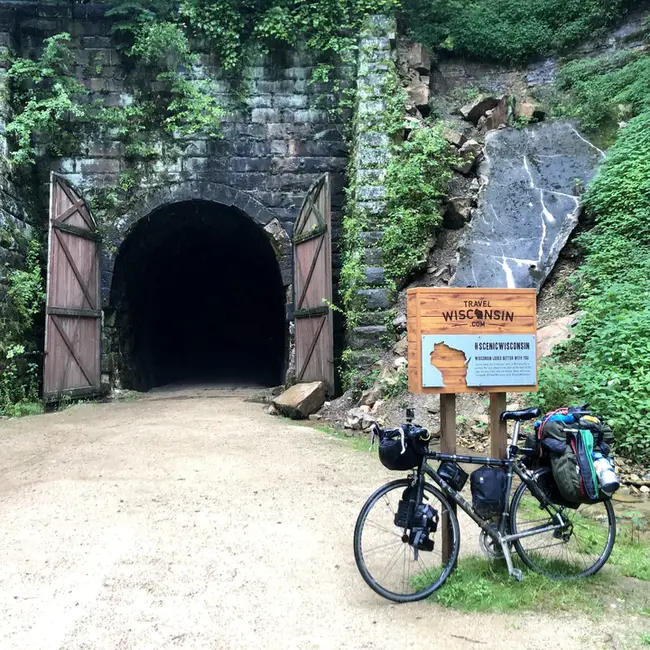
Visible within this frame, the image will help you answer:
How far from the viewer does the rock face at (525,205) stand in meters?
7.14

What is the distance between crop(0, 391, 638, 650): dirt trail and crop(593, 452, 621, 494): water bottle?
57 centimetres

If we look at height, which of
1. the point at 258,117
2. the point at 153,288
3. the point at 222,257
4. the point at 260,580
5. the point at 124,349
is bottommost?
the point at 260,580

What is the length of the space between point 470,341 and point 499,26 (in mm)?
8950

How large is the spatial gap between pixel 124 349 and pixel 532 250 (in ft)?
22.4

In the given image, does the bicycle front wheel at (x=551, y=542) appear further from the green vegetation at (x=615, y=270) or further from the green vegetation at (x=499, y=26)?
the green vegetation at (x=499, y=26)

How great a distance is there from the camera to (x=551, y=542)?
116 inches

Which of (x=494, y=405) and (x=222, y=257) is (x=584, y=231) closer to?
(x=494, y=405)

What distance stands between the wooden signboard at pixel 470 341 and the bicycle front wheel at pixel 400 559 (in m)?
0.57

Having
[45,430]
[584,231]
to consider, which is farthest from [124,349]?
[584,231]

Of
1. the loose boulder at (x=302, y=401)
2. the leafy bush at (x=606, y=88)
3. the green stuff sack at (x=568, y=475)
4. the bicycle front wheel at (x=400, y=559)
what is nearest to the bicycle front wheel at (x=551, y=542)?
the green stuff sack at (x=568, y=475)

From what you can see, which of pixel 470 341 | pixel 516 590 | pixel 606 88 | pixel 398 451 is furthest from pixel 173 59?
pixel 516 590

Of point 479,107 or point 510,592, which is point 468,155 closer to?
point 479,107

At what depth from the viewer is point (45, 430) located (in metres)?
6.33

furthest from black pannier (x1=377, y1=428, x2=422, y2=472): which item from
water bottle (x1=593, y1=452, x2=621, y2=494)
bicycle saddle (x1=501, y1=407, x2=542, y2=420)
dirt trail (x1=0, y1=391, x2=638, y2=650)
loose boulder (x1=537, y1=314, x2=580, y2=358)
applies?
loose boulder (x1=537, y1=314, x2=580, y2=358)
